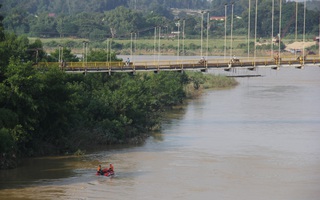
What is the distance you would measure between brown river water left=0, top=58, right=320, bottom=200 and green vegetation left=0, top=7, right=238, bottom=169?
3.56 feet

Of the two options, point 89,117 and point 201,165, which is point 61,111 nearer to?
point 89,117

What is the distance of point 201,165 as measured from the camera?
165 feet

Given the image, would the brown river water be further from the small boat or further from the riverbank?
the riverbank

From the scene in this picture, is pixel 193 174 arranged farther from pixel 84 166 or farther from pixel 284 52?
pixel 284 52

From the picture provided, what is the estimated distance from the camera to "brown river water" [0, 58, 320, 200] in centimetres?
4394

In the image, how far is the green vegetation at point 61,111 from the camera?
4872 centimetres

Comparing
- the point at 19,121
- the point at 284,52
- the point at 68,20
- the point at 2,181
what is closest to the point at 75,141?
the point at 19,121

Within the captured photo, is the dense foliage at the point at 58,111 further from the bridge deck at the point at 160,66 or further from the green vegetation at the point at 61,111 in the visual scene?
the bridge deck at the point at 160,66

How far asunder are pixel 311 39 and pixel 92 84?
86.4 meters

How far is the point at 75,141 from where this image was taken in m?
54.2

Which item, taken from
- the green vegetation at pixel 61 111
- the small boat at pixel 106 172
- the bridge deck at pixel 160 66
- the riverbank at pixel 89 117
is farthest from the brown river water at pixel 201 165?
the bridge deck at pixel 160 66

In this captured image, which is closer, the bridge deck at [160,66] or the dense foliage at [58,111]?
the dense foliage at [58,111]

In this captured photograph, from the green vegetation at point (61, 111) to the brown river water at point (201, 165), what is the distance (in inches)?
42.7

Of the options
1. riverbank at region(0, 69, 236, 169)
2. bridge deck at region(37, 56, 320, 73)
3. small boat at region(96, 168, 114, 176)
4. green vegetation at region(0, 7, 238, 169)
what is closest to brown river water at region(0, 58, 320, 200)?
small boat at region(96, 168, 114, 176)
